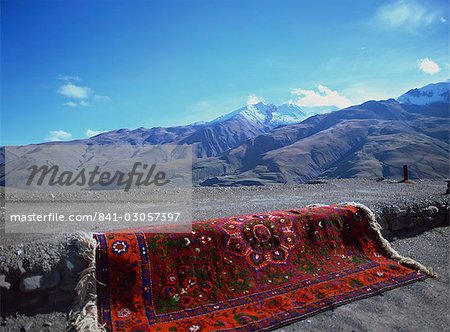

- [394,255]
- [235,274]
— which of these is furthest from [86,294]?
[394,255]

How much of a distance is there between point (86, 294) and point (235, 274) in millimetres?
1833

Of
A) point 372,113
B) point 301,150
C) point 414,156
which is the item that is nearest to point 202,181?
point 301,150

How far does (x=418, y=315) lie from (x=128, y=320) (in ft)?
11.4

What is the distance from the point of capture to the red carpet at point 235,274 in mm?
3344

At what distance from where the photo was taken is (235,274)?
13.2 ft

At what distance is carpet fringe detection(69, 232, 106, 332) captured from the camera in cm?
310

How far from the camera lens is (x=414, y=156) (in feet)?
345

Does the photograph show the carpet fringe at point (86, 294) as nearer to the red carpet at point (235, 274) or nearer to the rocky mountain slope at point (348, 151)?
the red carpet at point (235, 274)

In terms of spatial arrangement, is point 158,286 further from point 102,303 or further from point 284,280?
point 284,280

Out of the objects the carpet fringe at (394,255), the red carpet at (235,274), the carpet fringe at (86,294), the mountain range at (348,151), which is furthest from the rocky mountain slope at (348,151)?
the carpet fringe at (86,294)

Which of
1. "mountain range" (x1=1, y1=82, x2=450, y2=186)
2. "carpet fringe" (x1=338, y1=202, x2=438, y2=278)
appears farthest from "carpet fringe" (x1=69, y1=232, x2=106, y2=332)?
"mountain range" (x1=1, y1=82, x2=450, y2=186)

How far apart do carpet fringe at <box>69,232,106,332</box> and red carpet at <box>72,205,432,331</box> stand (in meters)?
0.02

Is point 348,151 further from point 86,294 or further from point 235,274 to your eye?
point 86,294

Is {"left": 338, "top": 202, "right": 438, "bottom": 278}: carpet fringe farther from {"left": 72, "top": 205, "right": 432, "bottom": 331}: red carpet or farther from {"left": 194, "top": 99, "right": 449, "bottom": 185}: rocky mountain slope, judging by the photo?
{"left": 194, "top": 99, "right": 449, "bottom": 185}: rocky mountain slope
